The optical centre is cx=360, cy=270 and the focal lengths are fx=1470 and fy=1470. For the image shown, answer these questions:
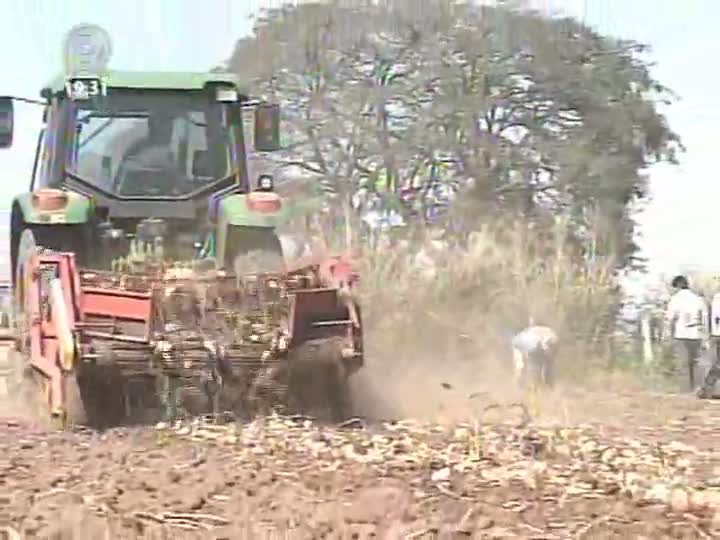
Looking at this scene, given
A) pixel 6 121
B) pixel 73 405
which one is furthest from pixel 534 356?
pixel 6 121

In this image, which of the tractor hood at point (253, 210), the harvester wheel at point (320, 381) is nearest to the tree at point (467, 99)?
the tractor hood at point (253, 210)

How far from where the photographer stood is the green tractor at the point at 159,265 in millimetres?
8703

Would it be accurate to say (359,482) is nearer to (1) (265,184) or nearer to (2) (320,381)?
(2) (320,381)

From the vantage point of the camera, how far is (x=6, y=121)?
381 inches

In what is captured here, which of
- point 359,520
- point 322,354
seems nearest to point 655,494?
point 359,520

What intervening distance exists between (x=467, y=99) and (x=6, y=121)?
17.3 m

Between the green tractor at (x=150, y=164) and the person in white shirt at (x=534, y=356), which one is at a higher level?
the green tractor at (x=150, y=164)

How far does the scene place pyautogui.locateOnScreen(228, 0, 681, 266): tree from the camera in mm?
26141

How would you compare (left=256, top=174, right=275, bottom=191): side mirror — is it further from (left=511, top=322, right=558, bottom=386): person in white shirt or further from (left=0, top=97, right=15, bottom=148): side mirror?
(left=511, top=322, right=558, bottom=386): person in white shirt

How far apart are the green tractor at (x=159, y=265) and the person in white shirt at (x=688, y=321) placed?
566cm

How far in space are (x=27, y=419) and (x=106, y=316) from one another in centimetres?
154

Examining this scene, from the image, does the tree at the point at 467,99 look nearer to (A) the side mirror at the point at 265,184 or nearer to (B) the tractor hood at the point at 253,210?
(A) the side mirror at the point at 265,184

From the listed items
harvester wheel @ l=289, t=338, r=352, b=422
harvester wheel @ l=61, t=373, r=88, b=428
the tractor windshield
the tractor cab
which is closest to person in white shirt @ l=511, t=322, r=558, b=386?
harvester wheel @ l=289, t=338, r=352, b=422

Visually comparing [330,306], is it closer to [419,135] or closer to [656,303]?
[656,303]
